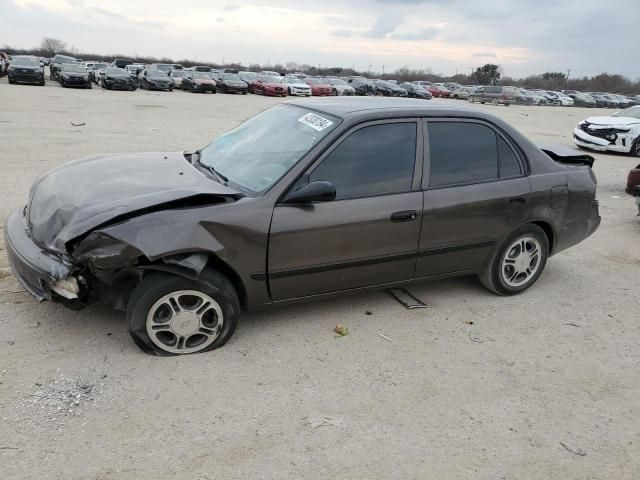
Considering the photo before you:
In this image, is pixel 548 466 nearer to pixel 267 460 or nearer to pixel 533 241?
pixel 267 460

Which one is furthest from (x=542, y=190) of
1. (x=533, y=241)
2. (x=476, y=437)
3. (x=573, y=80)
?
(x=573, y=80)

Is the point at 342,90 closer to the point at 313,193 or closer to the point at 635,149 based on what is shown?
the point at 635,149

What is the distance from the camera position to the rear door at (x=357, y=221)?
351 centimetres

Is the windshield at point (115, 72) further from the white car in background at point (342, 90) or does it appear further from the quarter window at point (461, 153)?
the quarter window at point (461, 153)

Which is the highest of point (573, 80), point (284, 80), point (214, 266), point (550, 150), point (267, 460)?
point (573, 80)

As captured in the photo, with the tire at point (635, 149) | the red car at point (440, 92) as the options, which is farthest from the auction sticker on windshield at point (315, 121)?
the red car at point (440, 92)

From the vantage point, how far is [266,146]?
4000 millimetres

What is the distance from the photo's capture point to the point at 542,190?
4.50 meters

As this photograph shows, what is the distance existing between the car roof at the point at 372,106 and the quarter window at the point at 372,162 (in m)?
0.16

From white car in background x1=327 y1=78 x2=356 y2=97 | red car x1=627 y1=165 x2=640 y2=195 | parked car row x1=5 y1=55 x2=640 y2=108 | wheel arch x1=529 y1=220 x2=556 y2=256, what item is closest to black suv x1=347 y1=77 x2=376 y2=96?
parked car row x1=5 y1=55 x2=640 y2=108

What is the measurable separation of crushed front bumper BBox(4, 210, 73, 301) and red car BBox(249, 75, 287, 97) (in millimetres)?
33425

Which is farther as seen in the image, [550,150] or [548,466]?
[550,150]

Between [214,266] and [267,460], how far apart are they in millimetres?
1320

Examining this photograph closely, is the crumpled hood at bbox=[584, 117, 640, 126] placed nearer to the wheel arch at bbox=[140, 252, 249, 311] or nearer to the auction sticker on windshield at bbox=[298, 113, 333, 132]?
the auction sticker on windshield at bbox=[298, 113, 333, 132]
